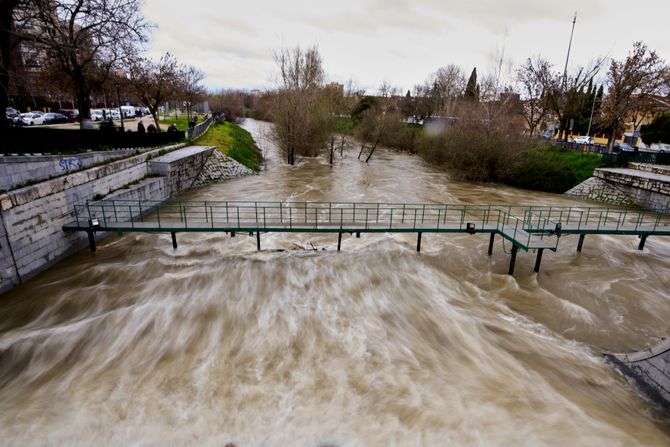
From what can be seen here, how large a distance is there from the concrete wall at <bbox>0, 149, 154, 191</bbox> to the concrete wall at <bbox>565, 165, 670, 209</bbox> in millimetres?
27440

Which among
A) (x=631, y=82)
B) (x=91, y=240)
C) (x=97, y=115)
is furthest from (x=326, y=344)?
(x=97, y=115)

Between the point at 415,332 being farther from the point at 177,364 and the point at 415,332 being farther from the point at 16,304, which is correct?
the point at 16,304

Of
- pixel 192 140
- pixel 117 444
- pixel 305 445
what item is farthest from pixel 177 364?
pixel 192 140

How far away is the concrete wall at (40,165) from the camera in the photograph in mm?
10571

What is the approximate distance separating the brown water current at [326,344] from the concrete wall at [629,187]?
8.83 metres

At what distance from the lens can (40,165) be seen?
12680 millimetres

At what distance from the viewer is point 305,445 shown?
229 inches

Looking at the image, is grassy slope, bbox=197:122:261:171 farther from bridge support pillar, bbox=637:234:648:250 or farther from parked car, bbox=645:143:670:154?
parked car, bbox=645:143:670:154

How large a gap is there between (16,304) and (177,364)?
5.23 metres

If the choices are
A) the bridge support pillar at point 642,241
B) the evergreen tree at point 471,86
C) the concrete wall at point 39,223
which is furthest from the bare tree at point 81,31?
the evergreen tree at point 471,86

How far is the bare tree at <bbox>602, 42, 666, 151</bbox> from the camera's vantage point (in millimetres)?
26000

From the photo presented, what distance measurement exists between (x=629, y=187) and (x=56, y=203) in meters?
28.3

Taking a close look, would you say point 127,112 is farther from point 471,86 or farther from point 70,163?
point 471,86

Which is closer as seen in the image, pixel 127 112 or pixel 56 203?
pixel 56 203
